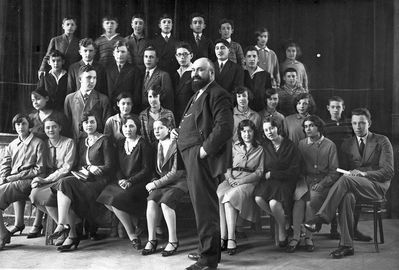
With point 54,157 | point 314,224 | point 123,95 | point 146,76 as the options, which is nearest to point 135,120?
point 123,95

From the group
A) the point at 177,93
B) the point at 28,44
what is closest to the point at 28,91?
the point at 28,44

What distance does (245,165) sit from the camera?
15.2 ft

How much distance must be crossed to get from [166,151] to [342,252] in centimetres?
161

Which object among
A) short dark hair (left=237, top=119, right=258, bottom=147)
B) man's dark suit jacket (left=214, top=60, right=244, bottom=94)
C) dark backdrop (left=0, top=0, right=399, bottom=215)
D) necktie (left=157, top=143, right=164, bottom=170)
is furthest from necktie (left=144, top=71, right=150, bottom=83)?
short dark hair (left=237, top=119, right=258, bottom=147)

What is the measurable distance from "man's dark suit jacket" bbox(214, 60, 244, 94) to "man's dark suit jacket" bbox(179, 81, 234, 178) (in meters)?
0.89

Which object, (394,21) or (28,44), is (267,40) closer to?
(394,21)

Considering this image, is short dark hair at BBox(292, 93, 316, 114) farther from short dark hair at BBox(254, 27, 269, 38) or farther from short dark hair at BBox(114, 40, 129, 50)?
short dark hair at BBox(114, 40, 129, 50)

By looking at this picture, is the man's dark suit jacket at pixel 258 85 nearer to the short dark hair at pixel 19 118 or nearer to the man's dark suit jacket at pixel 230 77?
the man's dark suit jacket at pixel 230 77

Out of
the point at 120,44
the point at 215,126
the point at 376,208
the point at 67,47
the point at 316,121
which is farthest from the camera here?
the point at 67,47

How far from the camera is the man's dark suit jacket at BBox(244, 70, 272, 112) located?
194 inches

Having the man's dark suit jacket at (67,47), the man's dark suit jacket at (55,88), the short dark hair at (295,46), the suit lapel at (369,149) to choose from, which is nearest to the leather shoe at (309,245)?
the suit lapel at (369,149)

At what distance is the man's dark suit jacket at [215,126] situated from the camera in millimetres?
3838

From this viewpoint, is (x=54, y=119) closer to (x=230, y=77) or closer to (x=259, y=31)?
(x=230, y=77)

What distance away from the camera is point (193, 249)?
14.7 feet
